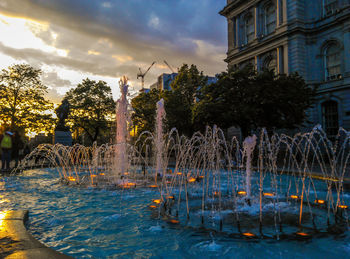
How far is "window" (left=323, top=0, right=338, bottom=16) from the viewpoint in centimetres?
2515

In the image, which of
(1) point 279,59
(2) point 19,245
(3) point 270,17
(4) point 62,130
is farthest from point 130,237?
(3) point 270,17

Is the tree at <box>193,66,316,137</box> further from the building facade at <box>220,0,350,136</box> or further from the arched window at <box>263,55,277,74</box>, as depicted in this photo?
the arched window at <box>263,55,277,74</box>

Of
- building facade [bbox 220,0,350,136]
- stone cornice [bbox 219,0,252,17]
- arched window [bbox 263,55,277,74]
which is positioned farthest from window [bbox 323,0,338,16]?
stone cornice [bbox 219,0,252,17]

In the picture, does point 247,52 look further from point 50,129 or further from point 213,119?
point 50,129

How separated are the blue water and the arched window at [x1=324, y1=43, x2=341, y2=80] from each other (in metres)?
25.7

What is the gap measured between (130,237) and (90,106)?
122 feet

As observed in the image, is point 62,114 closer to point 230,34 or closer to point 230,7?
point 230,34

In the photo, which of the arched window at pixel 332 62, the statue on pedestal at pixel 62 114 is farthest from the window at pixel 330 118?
the statue on pedestal at pixel 62 114

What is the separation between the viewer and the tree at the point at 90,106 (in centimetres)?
3891

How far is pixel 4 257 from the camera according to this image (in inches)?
109

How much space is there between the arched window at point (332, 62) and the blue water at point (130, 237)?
2567 cm

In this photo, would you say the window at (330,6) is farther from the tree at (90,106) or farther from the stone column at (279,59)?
the tree at (90,106)

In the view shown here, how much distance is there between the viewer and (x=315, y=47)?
2638cm

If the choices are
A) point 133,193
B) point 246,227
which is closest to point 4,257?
point 246,227
